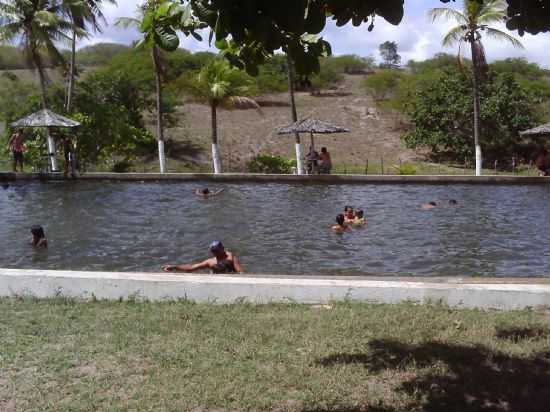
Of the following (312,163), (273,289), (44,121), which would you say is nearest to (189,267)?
(273,289)

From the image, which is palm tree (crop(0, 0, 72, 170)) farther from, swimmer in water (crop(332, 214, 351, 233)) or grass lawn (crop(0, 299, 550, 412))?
grass lawn (crop(0, 299, 550, 412))

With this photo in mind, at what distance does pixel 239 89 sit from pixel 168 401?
71.0 feet

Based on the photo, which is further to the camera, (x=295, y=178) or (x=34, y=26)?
(x=34, y=26)

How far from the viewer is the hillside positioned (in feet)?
96.8

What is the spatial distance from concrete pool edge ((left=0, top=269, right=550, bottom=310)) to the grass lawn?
0.18m

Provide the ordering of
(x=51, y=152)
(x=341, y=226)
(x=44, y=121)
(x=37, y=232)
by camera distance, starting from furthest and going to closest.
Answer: (x=51, y=152) → (x=44, y=121) → (x=341, y=226) → (x=37, y=232)

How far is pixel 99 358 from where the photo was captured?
4.94 meters

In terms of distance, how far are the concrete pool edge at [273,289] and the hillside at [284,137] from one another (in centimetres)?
2054

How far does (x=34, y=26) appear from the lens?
2434 centimetres

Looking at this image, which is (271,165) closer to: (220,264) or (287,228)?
(287,228)

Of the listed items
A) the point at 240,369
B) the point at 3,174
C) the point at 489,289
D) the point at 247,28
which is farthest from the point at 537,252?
the point at 3,174

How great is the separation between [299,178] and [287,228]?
292 inches

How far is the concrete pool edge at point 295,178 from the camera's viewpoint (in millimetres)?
20922

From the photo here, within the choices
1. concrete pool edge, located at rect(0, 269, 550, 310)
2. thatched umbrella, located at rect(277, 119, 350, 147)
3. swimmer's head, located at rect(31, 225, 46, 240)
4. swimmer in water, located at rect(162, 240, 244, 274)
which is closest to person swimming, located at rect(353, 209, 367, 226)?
swimmer in water, located at rect(162, 240, 244, 274)
